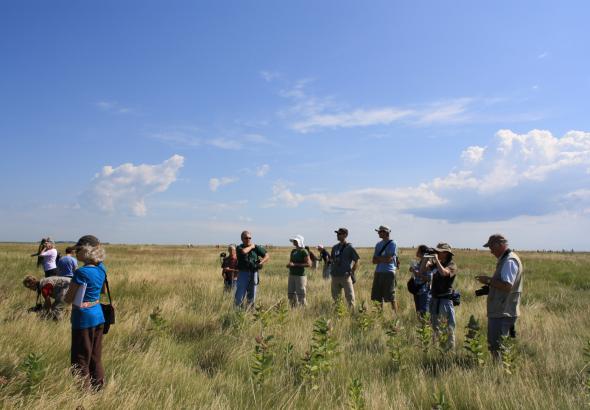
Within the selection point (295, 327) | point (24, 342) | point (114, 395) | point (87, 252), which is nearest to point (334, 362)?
point (295, 327)

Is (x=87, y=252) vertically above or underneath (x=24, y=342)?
above

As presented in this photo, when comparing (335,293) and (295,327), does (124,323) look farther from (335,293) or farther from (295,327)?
(335,293)

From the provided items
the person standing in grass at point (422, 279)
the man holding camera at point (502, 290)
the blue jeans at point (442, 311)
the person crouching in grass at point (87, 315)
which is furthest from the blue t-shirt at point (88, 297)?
the person standing in grass at point (422, 279)

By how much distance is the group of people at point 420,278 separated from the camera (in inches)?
226

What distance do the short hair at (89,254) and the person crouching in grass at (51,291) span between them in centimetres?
350

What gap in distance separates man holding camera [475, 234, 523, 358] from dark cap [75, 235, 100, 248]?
4642 mm

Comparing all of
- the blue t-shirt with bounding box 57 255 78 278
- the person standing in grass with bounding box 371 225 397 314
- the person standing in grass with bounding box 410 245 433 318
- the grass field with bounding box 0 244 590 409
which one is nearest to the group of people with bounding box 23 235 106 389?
the grass field with bounding box 0 244 590 409

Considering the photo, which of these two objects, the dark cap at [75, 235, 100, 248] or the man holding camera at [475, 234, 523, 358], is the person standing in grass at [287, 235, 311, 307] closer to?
the man holding camera at [475, 234, 523, 358]

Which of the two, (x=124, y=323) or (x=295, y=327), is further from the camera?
(x=295, y=327)

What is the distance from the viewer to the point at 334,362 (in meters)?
5.55

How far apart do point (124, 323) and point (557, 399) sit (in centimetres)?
593

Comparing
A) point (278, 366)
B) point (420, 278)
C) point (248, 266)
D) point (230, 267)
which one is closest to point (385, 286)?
point (420, 278)

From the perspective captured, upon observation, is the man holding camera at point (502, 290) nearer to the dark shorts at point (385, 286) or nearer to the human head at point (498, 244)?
the human head at point (498, 244)

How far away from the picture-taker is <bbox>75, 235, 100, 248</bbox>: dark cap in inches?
184
